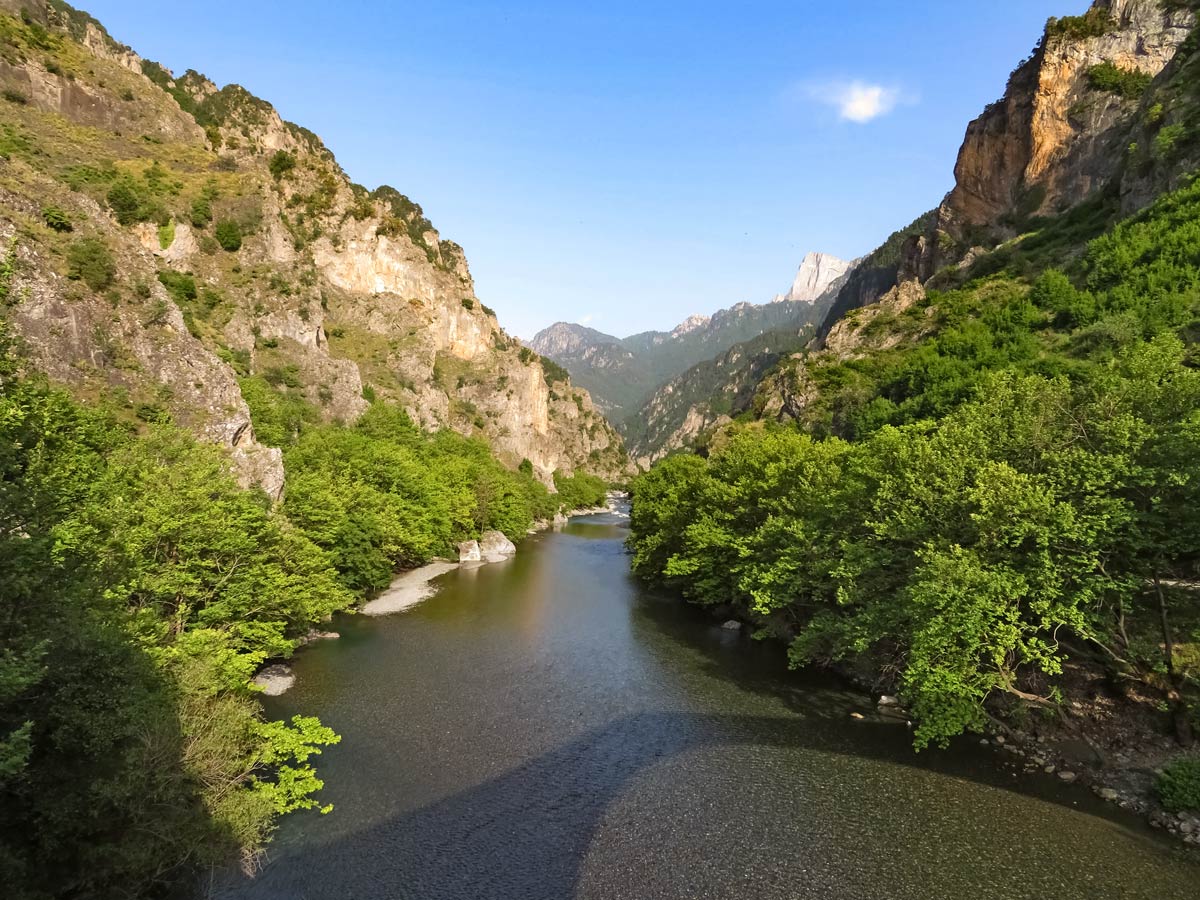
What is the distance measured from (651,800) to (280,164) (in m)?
112

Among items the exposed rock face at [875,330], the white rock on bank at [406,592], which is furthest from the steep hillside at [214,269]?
the exposed rock face at [875,330]

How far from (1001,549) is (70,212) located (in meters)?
54.8

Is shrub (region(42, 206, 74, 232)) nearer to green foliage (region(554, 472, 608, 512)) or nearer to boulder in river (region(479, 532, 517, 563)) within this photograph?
boulder in river (region(479, 532, 517, 563))

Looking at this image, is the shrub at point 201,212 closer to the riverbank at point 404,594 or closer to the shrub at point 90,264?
the shrub at point 90,264

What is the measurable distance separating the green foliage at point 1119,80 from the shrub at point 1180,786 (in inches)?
3387

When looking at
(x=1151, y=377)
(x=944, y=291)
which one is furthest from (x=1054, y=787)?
(x=944, y=291)

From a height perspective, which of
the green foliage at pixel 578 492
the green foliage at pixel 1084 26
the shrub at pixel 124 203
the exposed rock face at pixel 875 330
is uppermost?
the green foliage at pixel 1084 26

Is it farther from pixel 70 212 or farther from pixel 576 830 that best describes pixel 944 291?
pixel 70 212

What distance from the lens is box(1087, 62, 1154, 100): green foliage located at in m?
71.2

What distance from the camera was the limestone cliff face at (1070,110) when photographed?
7250 centimetres

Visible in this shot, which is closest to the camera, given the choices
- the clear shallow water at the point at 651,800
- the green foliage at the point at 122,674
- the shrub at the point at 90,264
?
the green foliage at the point at 122,674

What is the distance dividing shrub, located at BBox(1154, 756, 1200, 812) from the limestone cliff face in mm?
74037

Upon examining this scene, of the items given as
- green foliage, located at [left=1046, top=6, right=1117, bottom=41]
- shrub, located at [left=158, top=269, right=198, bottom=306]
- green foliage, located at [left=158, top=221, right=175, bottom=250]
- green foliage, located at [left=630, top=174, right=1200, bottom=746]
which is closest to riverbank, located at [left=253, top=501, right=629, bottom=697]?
green foliage, located at [left=630, top=174, right=1200, bottom=746]

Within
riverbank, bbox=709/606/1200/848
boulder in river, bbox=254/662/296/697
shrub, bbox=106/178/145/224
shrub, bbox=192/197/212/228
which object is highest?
shrub, bbox=192/197/212/228
